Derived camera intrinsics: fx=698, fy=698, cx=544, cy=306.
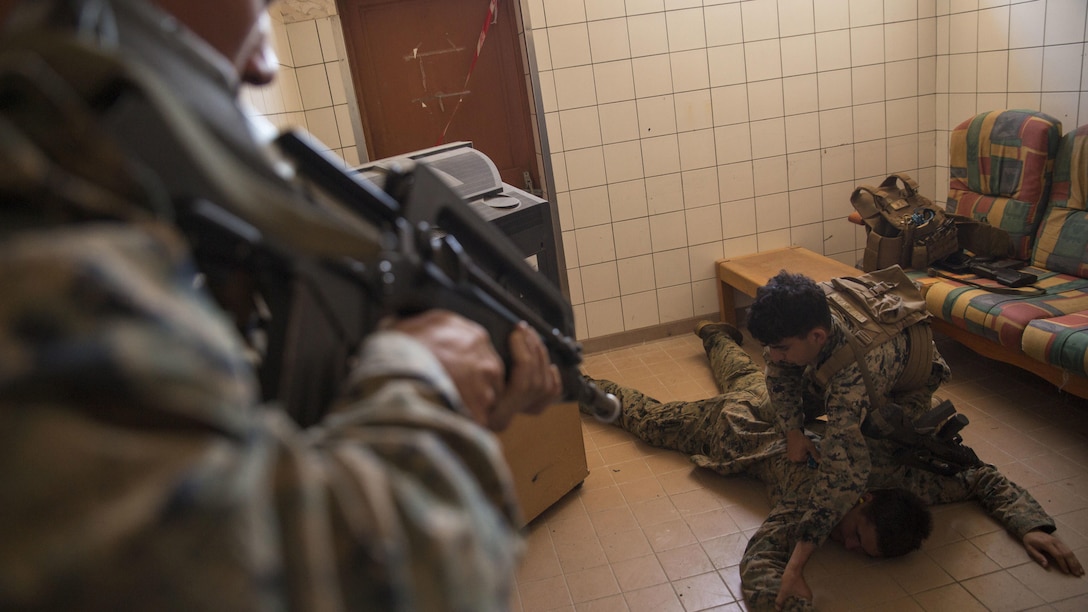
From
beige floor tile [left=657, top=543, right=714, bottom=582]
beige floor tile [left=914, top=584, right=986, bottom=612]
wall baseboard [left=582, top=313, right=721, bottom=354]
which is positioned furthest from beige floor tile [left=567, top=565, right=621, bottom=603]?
wall baseboard [left=582, top=313, right=721, bottom=354]

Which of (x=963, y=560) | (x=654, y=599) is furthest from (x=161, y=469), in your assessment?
(x=963, y=560)

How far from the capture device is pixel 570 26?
3.55m

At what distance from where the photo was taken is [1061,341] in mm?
2424

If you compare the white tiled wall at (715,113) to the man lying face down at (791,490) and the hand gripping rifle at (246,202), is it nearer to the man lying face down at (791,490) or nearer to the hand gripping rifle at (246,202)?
the man lying face down at (791,490)

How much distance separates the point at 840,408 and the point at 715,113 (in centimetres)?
214

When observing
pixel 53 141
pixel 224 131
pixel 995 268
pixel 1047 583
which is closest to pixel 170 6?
pixel 224 131

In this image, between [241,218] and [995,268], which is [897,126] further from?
[241,218]

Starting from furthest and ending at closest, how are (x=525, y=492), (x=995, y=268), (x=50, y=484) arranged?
(x=995, y=268), (x=525, y=492), (x=50, y=484)

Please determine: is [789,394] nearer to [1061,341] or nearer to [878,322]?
[878,322]

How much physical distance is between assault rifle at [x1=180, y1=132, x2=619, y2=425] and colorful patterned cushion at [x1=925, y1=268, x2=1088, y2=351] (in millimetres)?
2367

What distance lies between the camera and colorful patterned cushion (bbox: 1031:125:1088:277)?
9.49 feet

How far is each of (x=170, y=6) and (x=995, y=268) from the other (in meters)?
3.27

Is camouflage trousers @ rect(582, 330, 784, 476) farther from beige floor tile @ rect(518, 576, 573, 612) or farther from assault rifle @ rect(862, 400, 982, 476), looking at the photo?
beige floor tile @ rect(518, 576, 573, 612)

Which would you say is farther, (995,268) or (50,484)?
(995,268)
